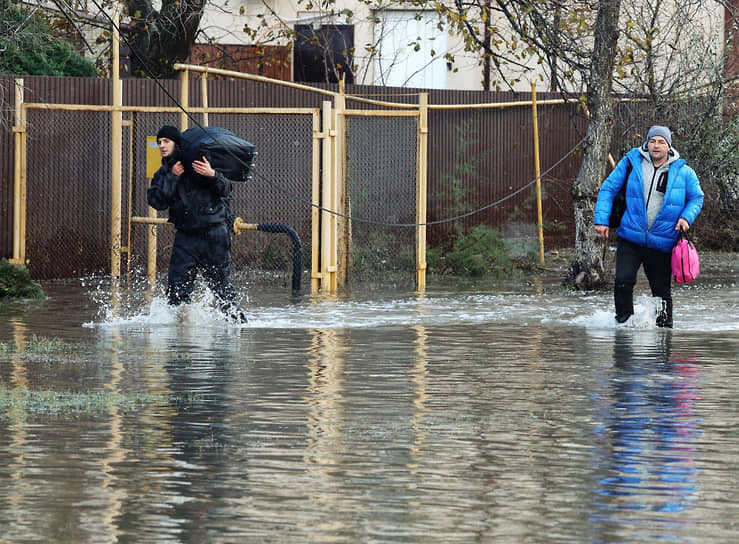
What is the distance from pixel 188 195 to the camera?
1245 cm

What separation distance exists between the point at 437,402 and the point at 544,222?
42.5ft

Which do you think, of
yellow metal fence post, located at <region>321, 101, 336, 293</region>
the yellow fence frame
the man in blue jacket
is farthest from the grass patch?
yellow metal fence post, located at <region>321, 101, 336, 293</region>

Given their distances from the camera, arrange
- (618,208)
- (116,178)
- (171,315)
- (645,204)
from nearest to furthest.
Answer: (645,204) → (171,315) → (618,208) → (116,178)

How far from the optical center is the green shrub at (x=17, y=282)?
15305 millimetres

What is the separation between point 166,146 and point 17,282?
3829 mm

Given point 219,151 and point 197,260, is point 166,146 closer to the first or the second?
point 219,151

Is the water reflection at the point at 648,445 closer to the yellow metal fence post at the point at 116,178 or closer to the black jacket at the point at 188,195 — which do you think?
the black jacket at the point at 188,195

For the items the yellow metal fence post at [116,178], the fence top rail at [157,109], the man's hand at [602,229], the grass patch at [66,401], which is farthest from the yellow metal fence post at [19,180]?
the grass patch at [66,401]

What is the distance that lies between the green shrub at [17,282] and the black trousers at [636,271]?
19.0ft

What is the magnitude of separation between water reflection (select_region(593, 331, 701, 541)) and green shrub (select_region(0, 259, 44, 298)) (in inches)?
258

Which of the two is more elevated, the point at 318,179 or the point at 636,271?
the point at 318,179

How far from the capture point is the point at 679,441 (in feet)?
24.7

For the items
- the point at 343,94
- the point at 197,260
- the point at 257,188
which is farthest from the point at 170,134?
the point at 257,188

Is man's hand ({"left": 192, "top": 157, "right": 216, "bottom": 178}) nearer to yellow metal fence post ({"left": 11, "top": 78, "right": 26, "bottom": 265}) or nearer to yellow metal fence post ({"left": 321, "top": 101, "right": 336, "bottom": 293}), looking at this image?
yellow metal fence post ({"left": 321, "top": 101, "right": 336, "bottom": 293})
